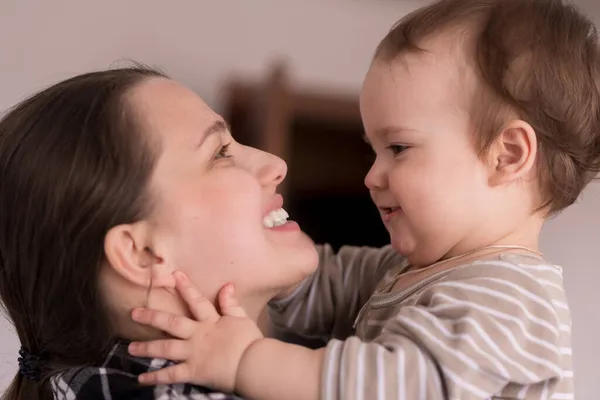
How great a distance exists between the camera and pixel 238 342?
28.8 inches

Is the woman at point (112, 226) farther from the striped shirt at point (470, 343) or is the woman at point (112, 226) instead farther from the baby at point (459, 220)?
the striped shirt at point (470, 343)

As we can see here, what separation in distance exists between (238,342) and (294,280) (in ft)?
0.48

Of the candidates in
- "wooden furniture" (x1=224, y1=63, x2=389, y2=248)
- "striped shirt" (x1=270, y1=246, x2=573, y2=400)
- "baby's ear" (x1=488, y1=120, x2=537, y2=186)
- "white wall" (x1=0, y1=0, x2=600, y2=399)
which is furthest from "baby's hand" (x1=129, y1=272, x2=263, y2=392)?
"white wall" (x1=0, y1=0, x2=600, y2=399)

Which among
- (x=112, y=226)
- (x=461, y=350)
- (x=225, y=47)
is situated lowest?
(x=461, y=350)

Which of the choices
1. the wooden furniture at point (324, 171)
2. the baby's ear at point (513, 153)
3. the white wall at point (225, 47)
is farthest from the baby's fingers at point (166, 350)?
the white wall at point (225, 47)

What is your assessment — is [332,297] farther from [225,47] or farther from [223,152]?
[225,47]

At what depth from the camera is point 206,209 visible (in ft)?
2.61

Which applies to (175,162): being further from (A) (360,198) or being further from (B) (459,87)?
(A) (360,198)

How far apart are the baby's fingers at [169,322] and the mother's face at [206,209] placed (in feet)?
0.20

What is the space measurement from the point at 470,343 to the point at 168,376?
33 cm

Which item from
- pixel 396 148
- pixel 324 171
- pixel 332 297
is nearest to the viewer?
pixel 396 148

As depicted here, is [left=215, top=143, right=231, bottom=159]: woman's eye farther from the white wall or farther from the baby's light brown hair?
the white wall

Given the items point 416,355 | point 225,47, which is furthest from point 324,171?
point 416,355

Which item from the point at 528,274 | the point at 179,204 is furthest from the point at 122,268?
the point at 528,274
